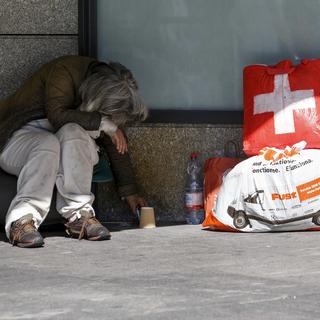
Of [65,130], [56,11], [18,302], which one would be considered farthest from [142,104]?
[18,302]

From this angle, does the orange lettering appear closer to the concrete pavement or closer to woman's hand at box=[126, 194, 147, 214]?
the concrete pavement

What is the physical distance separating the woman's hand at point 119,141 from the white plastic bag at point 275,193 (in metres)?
0.71

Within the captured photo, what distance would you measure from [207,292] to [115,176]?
259 centimetres

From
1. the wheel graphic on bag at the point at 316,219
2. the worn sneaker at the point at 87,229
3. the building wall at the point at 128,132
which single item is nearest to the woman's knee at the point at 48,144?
the worn sneaker at the point at 87,229

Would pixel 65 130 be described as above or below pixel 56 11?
below

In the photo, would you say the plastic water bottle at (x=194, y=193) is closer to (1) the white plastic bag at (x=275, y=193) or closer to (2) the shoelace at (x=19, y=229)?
(1) the white plastic bag at (x=275, y=193)

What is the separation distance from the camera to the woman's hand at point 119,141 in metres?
6.89

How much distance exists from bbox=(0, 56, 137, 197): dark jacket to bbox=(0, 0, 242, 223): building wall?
0.35 meters

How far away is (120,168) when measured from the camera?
712 cm

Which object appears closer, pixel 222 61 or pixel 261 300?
pixel 261 300

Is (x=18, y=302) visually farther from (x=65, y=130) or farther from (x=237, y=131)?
(x=237, y=131)

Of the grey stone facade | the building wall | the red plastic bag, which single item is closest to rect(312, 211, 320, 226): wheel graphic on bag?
the red plastic bag

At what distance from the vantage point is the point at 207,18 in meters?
7.47

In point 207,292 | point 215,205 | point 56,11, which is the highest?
point 56,11
